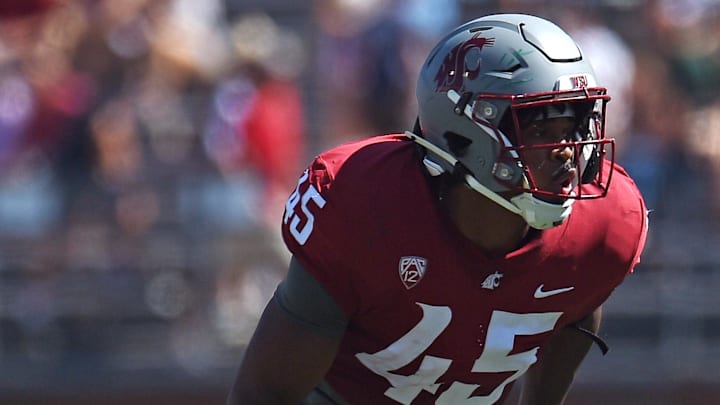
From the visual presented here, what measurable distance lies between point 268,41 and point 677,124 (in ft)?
7.90

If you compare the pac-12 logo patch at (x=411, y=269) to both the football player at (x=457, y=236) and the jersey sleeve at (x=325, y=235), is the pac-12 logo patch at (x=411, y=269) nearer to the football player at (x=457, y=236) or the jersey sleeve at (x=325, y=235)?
the football player at (x=457, y=236)

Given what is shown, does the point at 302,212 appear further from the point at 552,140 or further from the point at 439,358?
the point at 552,140

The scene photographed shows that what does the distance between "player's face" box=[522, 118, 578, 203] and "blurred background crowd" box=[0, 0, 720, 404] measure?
4033 mm

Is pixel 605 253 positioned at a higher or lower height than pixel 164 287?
lower

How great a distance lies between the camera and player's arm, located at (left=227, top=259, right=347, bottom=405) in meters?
3.05

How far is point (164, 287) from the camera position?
22.9 ft

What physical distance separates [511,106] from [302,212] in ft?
1.81

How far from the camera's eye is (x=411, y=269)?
309 cm

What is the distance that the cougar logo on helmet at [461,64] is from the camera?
10.2 feet

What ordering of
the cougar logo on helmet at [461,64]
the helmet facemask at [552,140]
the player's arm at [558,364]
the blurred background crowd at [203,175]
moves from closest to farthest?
the helmet facemask at [552,140] → the cougar logo on helmet at [461,64] → the player's arm at [558,364] → the blurred background crowd at [203,175]

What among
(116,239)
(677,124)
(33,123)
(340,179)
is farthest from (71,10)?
(340,179)

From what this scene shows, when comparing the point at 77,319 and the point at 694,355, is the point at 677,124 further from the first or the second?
the point at 77,319

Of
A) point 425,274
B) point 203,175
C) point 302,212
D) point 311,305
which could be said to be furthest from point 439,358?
point 203,175

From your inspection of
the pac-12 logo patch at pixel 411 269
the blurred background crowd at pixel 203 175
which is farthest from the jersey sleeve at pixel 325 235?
the blurred background crowd at pixel 203 175
